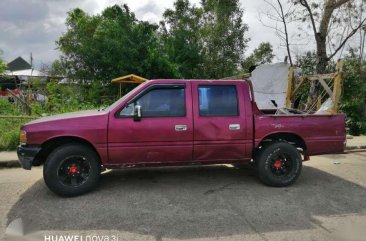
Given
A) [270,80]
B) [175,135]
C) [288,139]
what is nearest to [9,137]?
[175,135]

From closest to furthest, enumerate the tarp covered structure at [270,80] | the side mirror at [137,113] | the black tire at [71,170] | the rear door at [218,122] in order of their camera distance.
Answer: the black tire at [71,170]
the side mirror at [137,113]
the rear door at [218,122]
the tarp covered structure at [270,80]

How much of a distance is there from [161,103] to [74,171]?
1.75m

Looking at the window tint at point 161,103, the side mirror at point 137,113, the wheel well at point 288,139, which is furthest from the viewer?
the wheel well at point 288,139

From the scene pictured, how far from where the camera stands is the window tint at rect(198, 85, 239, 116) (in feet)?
20.6

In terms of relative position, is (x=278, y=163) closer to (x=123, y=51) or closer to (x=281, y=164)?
(x=281, y=164)

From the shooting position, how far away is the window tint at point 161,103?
6.03 m

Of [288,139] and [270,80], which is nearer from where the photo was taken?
[288,139]

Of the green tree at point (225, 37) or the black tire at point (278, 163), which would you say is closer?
the black tire at point (278, 163)

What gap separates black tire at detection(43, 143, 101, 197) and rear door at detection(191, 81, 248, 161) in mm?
1692

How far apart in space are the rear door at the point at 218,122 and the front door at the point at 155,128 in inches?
6.1

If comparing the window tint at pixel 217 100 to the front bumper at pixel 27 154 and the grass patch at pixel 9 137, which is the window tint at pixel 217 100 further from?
the grass patch at pixel 9 137

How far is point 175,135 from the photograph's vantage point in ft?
19.9

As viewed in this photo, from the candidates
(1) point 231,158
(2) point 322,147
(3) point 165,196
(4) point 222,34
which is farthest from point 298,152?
(4) point 222,34

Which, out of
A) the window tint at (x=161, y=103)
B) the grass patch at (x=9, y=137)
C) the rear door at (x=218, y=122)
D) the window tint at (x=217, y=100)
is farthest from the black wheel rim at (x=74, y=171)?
the grass patch at (x=9, y=137)
